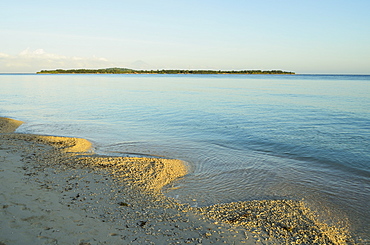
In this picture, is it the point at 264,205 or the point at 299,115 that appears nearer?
the point at 264,205

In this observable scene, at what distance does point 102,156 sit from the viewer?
11531 millimetres

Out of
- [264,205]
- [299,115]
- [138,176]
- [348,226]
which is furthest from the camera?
[299,115]

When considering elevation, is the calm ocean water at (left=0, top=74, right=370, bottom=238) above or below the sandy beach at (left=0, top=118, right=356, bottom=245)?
below

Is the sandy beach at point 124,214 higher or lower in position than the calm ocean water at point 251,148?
higher

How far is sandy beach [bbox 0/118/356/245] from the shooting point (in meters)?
5.46

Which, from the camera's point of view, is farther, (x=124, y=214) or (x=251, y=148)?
(x=251, y=148)

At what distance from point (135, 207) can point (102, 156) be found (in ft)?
17.5

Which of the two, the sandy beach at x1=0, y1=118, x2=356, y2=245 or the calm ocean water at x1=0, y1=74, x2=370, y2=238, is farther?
the calm ocean water at x1=0, y1=74, x2=370, y2=238

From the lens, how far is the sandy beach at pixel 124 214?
215 inches

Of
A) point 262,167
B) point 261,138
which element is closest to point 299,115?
point 261,138

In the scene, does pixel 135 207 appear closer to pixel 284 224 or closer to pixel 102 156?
pixel 284 224

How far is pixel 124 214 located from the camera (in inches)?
249

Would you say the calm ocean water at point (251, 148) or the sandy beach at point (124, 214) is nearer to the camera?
the sandy beach at point (124, 214)

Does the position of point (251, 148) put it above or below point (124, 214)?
below
